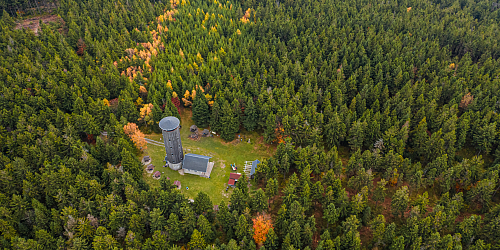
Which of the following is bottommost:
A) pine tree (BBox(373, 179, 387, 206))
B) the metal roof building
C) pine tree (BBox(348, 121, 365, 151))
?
the metal roof building

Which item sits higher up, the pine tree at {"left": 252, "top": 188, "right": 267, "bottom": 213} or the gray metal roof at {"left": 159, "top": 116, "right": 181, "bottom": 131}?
the gray metal roof at {"left": 159, "top": 116, "right": 181, "bottom": 131}

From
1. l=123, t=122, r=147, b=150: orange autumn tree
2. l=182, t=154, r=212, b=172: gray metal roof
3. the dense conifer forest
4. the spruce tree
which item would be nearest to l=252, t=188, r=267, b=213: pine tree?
the dense conifer forest

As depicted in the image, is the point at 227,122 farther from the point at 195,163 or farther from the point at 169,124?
the point at 169,124

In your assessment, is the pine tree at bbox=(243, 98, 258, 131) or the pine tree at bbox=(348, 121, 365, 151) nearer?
the pine tree at bbox=(348, 121, 365, 151)

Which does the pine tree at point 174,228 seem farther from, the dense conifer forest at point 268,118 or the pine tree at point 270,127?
the pine tree at point 270,127

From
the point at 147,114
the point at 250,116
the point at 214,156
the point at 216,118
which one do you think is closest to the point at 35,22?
the point at 147,114

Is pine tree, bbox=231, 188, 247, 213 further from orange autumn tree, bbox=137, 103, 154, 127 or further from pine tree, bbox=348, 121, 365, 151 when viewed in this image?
orange autumn tree, bbox=137, 103, 154, 127
